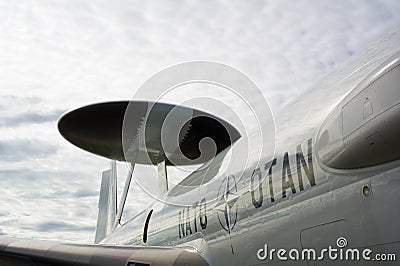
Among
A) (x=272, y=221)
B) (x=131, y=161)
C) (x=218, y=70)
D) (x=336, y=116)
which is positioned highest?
(x=131, y=161)

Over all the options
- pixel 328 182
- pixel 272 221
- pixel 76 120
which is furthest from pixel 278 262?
pixel 76 120

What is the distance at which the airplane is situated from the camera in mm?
2463

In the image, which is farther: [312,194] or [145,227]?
[145,227]

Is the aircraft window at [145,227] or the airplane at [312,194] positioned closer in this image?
the airplane at [312,194]

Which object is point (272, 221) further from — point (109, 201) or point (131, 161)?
point (109, 201)

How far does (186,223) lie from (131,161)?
6515 mm

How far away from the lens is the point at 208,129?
423 inches

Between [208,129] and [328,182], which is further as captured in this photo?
[208,129]

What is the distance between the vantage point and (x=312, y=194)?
9.82 feet

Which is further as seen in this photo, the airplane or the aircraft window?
the aircraft window

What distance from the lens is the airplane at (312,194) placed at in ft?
8.08

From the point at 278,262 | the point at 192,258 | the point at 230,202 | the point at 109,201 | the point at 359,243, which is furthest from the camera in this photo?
the point at 109,201

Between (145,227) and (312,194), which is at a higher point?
(145,227)

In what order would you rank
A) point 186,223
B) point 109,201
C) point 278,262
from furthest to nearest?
point 109,201 < point 186,223 < point 278,262
